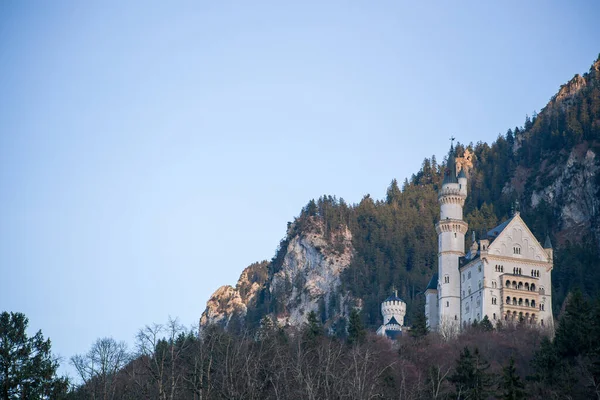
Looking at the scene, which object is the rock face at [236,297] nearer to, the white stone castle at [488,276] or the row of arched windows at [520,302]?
the white stone castle at [488,276]

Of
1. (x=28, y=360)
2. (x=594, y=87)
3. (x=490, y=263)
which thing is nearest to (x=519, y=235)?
(x=490, y=263)

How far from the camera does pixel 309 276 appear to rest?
476 ft

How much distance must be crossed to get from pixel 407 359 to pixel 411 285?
65735 mm

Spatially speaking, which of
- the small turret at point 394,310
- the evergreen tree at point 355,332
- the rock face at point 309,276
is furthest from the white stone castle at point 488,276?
the rock face at point 309,276

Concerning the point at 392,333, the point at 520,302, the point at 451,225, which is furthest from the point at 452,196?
the point at 392,333

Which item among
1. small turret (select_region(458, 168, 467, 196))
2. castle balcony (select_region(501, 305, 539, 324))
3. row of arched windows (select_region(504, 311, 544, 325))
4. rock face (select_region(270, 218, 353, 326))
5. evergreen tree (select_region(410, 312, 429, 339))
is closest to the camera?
evergreen tree (select_region(410, 312, 429, 339))

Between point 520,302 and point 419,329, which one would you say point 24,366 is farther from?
Answer: point 520,302

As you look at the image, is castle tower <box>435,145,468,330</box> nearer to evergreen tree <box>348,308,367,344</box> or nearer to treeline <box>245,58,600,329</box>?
treeline <box>245,58,600,329</box>

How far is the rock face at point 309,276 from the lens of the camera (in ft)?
453

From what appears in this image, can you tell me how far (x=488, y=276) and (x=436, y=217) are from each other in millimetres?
58590

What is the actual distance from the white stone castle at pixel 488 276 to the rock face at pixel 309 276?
37463 millimetres

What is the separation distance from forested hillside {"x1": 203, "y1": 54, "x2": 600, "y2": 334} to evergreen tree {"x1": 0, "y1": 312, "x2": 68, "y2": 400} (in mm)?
73861

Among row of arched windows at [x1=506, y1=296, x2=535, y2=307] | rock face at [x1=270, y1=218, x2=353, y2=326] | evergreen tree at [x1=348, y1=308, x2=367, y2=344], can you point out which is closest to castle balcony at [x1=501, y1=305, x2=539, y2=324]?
row of arched windows at [x1=506, y1=296, x2=535, y2=307]

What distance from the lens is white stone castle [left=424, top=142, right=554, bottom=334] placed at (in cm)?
Answer: 9000
